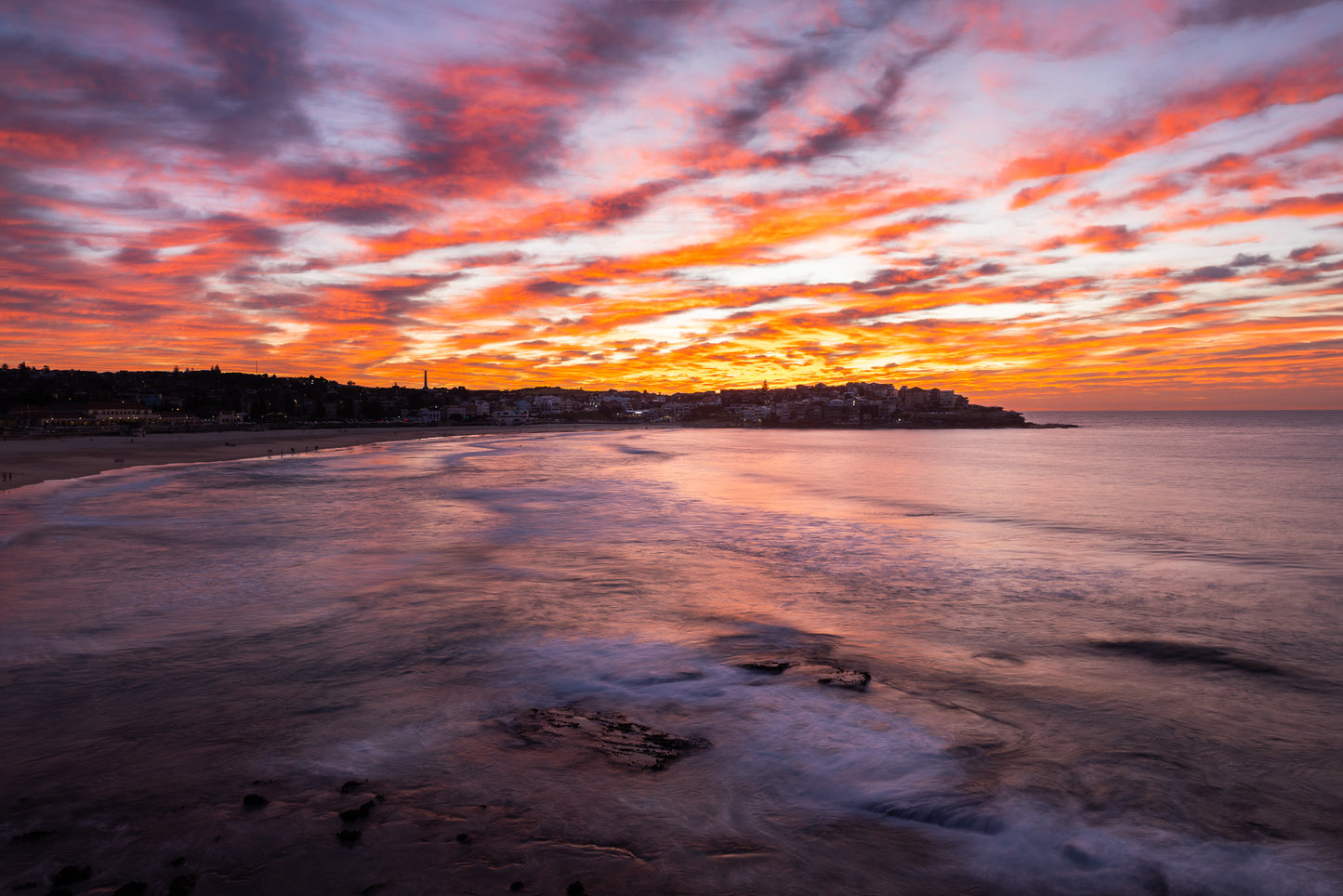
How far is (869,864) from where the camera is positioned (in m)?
5.04

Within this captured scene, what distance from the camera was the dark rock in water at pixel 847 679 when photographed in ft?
27.5

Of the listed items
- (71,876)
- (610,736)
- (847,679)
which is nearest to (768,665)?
(847,679)

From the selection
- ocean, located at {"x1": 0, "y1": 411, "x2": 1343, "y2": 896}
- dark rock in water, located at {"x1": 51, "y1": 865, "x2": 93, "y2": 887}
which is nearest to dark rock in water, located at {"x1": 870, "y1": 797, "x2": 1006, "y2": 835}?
ocean, located at {"x1": 0, "y1": 411, "x2": 1343, "y2": 896}

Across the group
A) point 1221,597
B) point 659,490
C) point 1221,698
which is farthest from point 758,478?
point 1221,698

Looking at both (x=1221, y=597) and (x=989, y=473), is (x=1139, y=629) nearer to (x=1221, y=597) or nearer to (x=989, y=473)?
(x=1221, y=597)

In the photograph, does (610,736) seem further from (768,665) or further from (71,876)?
(71,876)

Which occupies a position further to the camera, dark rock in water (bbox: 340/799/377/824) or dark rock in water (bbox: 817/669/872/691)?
dark rock in water (bbox: 817/669/872/691)

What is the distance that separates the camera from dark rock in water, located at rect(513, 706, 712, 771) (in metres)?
6.45

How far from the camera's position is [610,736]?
6875 mm

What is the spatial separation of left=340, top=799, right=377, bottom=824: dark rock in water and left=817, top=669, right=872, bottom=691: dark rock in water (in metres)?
5.31

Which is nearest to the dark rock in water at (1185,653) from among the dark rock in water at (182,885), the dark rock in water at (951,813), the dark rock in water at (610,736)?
the dark rock in water at (951,813)

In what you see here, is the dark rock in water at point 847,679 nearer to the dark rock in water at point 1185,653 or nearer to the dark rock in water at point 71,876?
the dark rock in water at point 1185,653

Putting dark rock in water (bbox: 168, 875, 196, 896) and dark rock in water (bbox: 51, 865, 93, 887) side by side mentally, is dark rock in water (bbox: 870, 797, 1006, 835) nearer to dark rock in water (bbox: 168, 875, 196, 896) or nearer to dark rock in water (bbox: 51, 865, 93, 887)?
dark rock in water (bbox: 168, 875, 196, 896)

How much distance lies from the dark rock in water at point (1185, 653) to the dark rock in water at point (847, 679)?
424 cm
